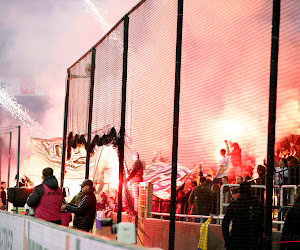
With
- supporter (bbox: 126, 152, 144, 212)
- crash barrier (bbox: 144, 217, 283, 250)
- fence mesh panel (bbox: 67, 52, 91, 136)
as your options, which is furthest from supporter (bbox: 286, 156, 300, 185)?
fence mesh panel (bbox: 67, 52, 91, 136)

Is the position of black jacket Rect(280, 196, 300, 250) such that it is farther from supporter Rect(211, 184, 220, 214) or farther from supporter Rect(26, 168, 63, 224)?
supporter Rect(26, 168, 63, 224)

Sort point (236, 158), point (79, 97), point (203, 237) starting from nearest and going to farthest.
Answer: point (236, 158)
point (203, 237)
point (79, 97)

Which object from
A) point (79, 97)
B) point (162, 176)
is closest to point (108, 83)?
point (79, 97)

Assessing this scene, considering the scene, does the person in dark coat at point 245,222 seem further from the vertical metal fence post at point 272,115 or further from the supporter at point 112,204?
the supporter at point 112,204

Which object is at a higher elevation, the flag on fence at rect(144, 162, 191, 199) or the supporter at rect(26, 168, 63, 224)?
the flag on fence at rect(144, 162, 191, 199)

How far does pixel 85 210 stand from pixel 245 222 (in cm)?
358

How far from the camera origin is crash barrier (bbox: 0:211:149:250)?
5.34 metres

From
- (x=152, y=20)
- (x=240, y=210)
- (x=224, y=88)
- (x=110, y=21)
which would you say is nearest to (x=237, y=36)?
(x=224, y=88)

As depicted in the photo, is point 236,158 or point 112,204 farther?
point 112,204

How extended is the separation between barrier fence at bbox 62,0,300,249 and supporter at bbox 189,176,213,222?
0.28m

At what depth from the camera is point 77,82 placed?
1622cm

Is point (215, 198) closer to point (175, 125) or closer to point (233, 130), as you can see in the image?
point (175, 125)

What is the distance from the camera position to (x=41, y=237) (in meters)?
7.32

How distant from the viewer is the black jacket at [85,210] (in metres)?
10.3
